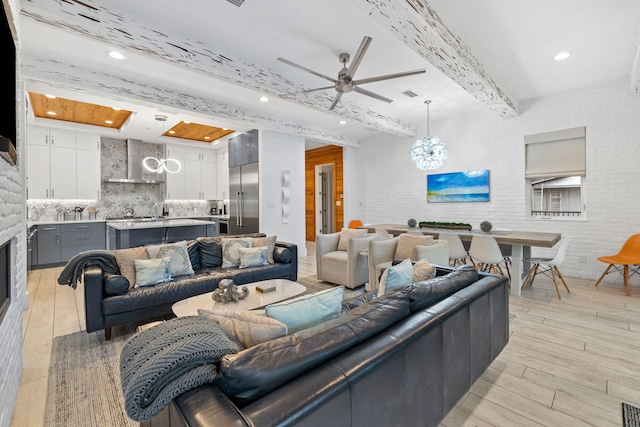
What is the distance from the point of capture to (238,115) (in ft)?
16.4

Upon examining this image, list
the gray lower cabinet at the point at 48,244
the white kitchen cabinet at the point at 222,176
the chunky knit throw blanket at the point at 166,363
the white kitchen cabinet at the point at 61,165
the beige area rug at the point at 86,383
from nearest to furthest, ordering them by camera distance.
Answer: the chunky knit throw blanket at the point at 166,363
the beige area rug at the point at 86,383
the gray lower cabinet at the point at 48,244
the white kitchen cabinet at the point at 61,165
the white kitchen cabinet at the point at 222,176

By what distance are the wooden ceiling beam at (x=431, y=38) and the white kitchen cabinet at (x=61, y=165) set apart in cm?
637

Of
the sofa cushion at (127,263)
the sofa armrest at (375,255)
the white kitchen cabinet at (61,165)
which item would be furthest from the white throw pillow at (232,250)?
the white kitchen cabinet at (61,165)

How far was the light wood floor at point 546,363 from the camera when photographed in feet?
5.74

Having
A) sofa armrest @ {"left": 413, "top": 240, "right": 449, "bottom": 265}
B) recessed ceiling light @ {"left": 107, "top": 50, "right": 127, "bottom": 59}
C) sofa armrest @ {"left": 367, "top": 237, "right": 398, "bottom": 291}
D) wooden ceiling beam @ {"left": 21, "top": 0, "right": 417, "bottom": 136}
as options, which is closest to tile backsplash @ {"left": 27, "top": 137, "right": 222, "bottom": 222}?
recessed ceiling light @ {"left": 107, "top": 50, "right": 127, "bottom": 59}

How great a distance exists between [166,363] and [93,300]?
2280mm

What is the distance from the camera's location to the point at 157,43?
8.91 feet

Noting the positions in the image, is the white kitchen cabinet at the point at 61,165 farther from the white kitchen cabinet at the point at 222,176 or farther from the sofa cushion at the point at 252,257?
the sofa cushion at the point at 252,257

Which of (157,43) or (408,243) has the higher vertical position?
(157,43)

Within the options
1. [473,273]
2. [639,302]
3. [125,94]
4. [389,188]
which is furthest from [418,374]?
[389,188]

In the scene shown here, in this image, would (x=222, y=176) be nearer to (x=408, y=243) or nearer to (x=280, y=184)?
(x=280, y=184)

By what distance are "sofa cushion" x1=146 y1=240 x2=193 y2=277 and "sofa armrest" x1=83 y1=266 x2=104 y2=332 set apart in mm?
601

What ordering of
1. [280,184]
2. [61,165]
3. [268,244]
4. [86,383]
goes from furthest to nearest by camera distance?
[280,184], [61,165], [268,244], [86,383]

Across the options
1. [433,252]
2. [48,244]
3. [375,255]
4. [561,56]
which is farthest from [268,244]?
[48,244]
